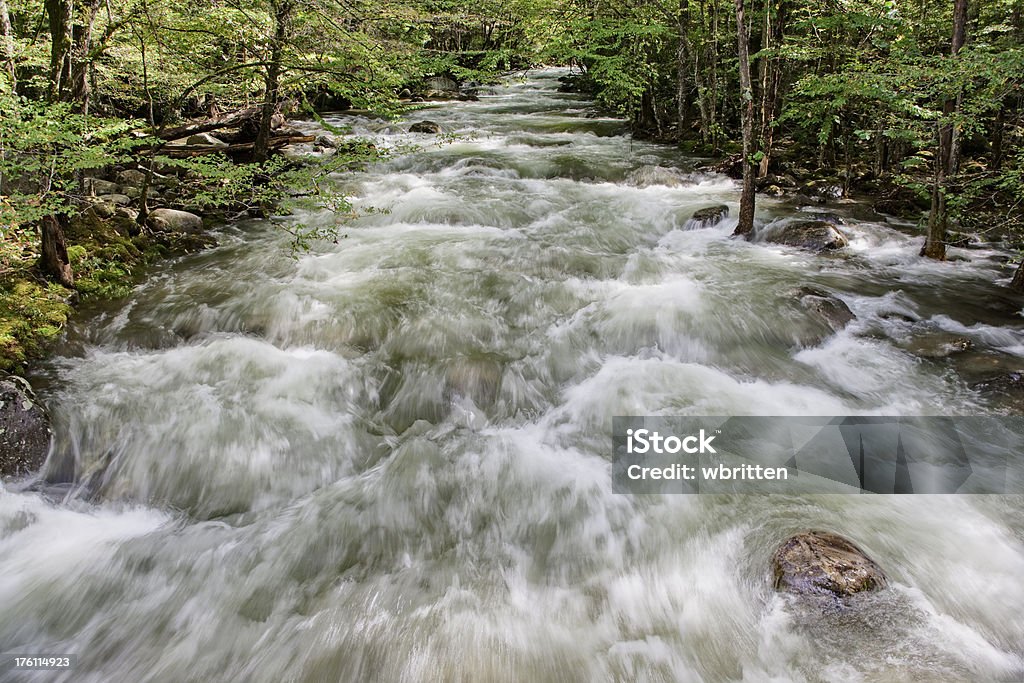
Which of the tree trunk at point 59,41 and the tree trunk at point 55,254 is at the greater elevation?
the tree trunk at point 59,41

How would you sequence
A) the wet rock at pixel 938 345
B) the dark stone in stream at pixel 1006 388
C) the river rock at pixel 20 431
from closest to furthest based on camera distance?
the river rock at pixel 20 431
the dark stone in stream at pixel 1006 388
the wet rock at pixel 938 345

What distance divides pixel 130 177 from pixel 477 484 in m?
10.5

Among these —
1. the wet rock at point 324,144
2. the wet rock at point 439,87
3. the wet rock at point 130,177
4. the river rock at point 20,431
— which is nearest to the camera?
the river rock at point 20,431

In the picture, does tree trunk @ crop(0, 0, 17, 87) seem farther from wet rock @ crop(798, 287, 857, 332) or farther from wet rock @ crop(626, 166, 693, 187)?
wet rock @ crop(626, 166, 693, 187)

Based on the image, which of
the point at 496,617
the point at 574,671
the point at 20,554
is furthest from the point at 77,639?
the point at 574,671

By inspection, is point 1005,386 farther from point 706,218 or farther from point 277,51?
point 277,51

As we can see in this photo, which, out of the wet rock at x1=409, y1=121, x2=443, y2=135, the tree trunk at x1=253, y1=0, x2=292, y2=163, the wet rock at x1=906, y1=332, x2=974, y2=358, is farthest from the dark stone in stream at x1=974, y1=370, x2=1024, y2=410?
the wet rock at x1=409, y1=121, x2=443, y2=135

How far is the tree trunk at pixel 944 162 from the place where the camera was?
642 cm

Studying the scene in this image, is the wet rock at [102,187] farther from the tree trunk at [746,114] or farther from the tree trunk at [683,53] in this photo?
the tree trunk at [683,53]

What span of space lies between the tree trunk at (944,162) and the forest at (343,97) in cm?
2

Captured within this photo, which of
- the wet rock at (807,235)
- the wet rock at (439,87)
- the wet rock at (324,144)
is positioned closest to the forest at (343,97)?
the wet rock at (807,235)

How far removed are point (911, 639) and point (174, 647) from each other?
14.6 feet

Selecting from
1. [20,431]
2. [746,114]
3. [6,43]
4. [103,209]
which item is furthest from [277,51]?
[746,114]

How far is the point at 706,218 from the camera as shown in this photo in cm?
1012
